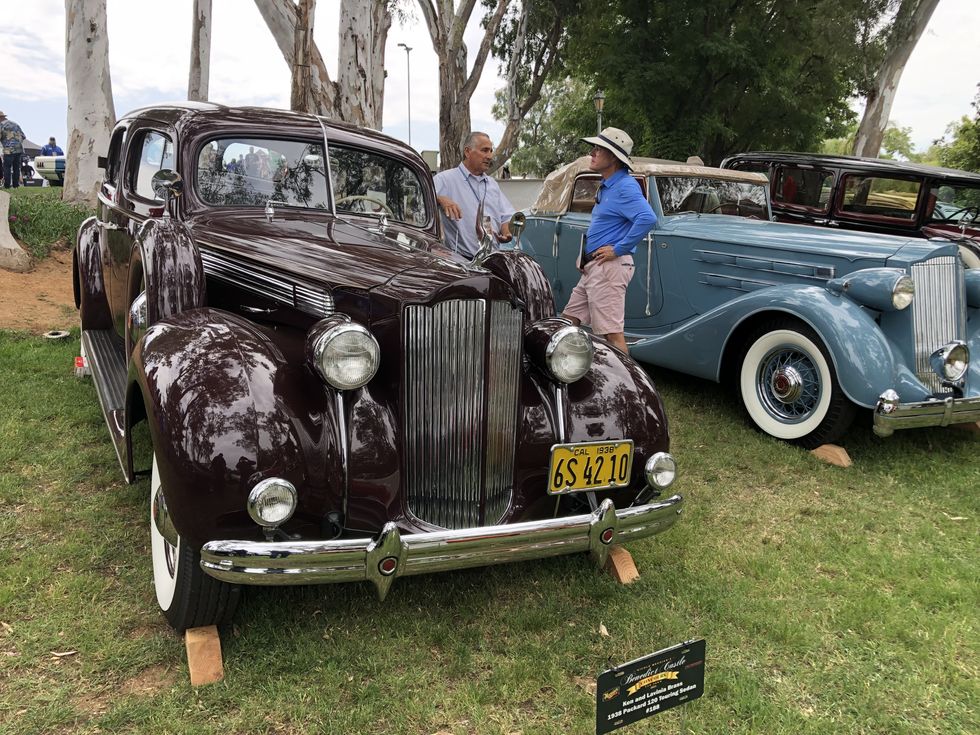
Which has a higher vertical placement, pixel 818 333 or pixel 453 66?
pixel 453 66

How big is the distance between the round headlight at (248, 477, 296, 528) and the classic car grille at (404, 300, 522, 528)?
406 mm

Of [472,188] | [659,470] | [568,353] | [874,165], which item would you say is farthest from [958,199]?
[568,353]

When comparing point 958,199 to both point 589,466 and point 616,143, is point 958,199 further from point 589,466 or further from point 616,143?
point 589,466

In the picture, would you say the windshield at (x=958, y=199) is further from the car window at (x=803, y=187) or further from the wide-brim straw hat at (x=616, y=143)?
the wide-brim straw hat at (x=616, y=143)

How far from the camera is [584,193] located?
6.50 metres

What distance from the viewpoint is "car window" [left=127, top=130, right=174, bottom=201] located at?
12.1 feet

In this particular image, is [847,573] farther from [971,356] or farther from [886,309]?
[971,356]

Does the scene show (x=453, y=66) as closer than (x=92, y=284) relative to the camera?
No

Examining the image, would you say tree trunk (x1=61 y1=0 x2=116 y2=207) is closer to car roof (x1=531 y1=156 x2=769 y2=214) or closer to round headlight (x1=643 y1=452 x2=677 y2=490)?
car roof (x1=531 y1=156 x2=769 y2=214)

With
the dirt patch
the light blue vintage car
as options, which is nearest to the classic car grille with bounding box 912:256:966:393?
the light blue vintage car

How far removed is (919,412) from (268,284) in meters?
3.46

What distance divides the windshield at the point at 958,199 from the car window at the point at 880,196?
0.24m

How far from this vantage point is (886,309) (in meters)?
4.21

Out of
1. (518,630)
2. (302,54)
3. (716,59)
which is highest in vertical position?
(716,59)
